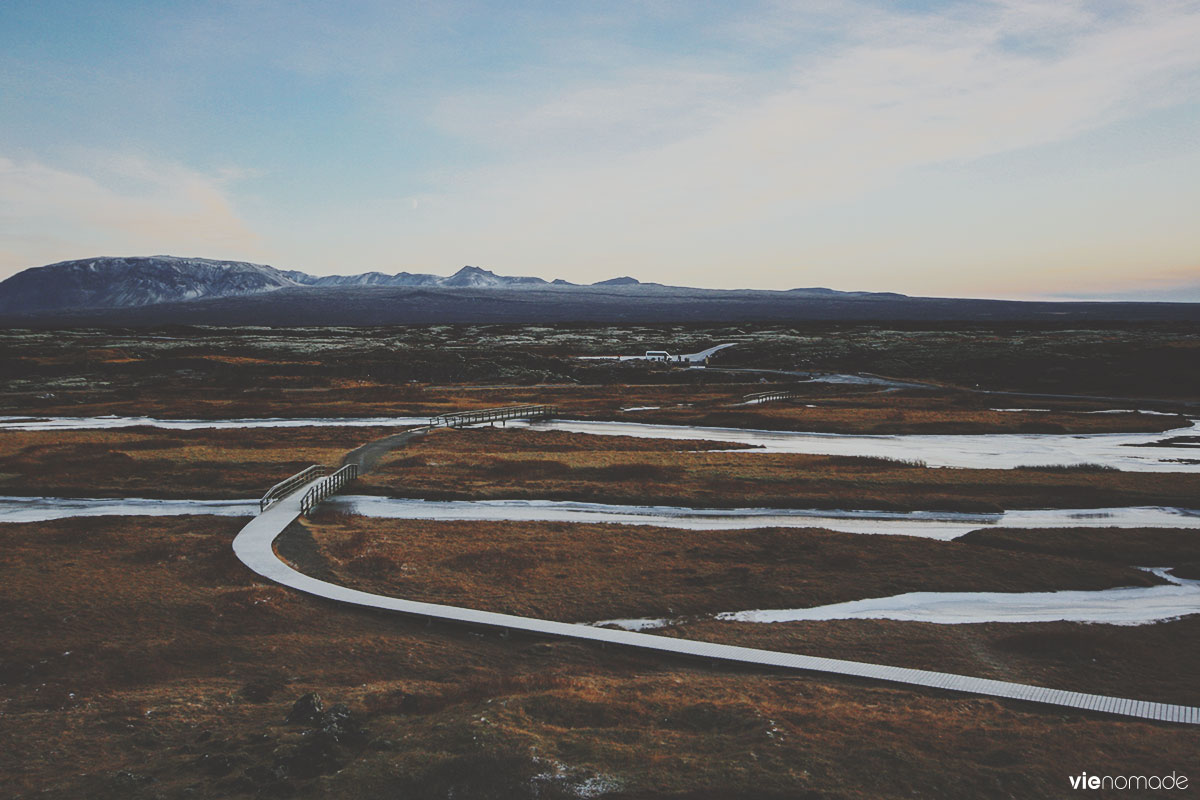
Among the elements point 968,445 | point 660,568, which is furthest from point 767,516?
point 968,445

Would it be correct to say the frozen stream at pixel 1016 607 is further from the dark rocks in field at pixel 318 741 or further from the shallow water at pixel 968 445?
the shallow water at pixel 968 445

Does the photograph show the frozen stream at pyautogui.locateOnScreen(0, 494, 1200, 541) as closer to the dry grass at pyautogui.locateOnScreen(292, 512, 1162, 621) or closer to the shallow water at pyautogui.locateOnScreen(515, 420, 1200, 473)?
the dry grass at pyautogui.locateOnScreen(292, 512, 1162, 621)

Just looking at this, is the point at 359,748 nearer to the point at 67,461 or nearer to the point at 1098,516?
the point at 1098,516

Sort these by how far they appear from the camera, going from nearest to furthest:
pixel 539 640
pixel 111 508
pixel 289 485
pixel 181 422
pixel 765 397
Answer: pixel 539 640
pixel 111 508
pixel 289 485
pixel 181 422
pixel 765 397

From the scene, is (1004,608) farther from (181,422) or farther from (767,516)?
(181,422)

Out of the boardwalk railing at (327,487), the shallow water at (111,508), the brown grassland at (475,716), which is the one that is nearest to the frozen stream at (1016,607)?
the brown grassland at (475,716)

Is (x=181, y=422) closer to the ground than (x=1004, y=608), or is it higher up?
higher up

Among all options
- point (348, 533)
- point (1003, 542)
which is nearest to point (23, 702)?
point (348, 533)

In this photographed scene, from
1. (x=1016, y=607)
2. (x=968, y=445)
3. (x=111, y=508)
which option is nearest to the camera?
(x=1016, y=607)

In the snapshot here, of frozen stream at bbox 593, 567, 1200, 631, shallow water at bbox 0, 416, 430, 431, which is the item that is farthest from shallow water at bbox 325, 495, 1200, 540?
shallow water at bbox 0, 416, 430, 431
